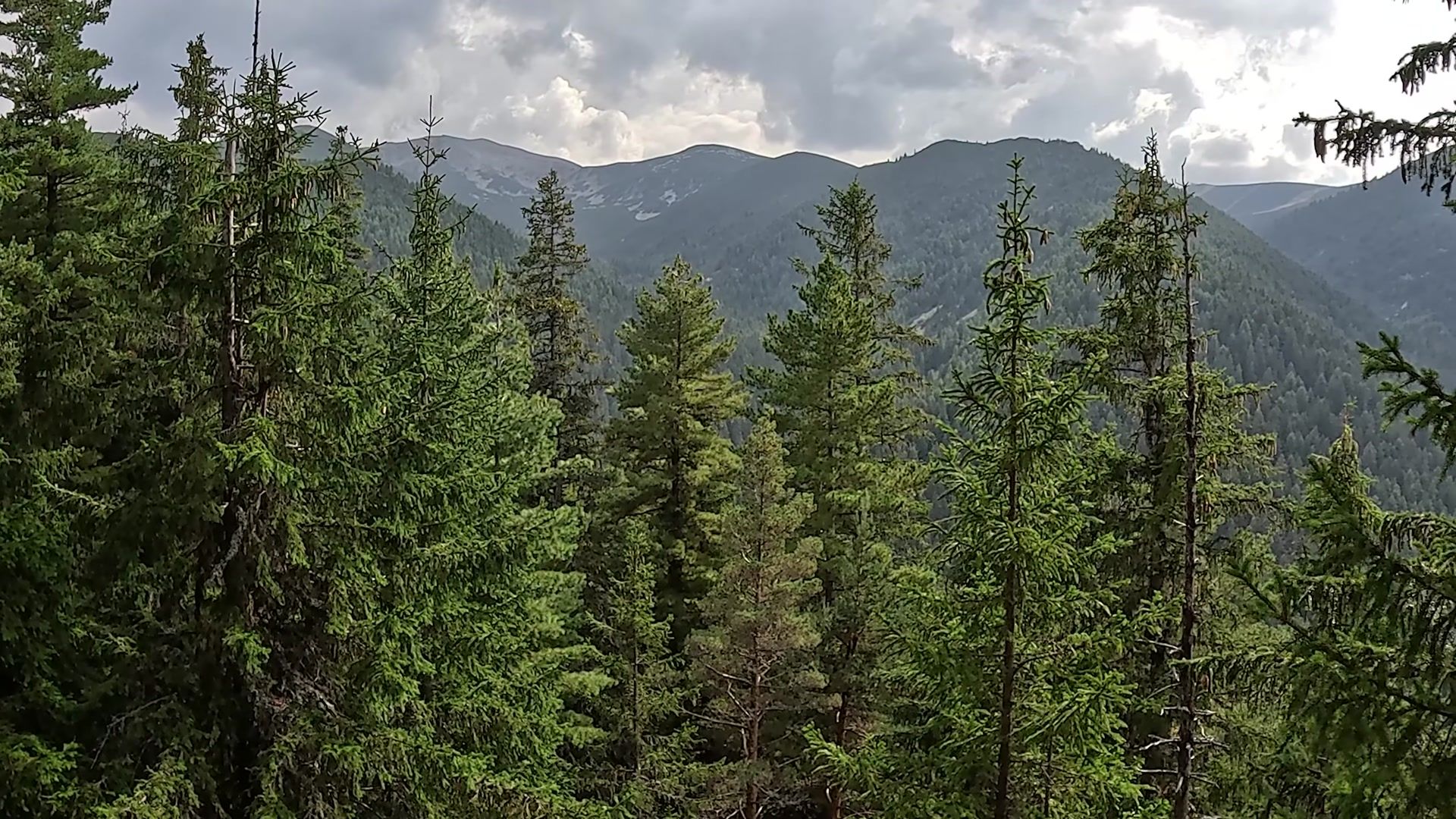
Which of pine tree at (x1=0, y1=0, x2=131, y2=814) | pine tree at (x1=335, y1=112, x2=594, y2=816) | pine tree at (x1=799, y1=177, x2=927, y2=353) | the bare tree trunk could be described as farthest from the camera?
pine tree at (x1=799, y1=177, x2=927, y2=353)

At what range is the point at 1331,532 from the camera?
4867 mm

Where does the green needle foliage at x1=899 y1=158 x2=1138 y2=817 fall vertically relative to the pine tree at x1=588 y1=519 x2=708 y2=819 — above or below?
above

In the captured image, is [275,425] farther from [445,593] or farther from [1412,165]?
[1412,165]

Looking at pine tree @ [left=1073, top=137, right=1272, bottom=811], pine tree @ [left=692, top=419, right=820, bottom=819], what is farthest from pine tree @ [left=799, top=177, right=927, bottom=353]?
pine tree @ [left=1073, top=137, right=1272, bottom=811]

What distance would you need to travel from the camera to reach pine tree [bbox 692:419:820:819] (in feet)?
48.2

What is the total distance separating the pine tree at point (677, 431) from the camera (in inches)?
751

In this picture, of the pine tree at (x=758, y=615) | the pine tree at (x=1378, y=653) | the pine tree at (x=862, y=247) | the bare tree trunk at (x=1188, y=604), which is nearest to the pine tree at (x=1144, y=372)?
the bare tree trunk at (x=1188, y=604)

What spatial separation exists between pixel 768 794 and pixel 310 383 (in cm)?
1125

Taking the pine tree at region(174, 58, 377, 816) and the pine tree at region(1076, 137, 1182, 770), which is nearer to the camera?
the pine tree at region(174, 58, 377, 816)

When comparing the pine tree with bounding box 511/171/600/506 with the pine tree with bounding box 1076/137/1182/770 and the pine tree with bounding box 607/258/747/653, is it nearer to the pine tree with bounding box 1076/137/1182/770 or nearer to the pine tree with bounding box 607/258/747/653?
the pine tree with bounding box 607/258/747/653

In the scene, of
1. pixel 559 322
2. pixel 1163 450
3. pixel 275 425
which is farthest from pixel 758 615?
pixel 559 322

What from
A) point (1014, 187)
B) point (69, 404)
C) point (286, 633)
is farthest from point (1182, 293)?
point (69, 404)

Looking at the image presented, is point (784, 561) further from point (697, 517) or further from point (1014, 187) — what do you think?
point (1014, 187)

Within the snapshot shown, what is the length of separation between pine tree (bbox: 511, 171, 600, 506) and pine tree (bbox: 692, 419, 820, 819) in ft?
32.0
